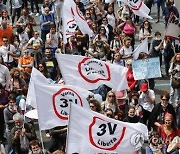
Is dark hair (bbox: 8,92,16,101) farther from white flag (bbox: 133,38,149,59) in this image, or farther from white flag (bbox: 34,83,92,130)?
white flag (bbox: 133,38,149,59)

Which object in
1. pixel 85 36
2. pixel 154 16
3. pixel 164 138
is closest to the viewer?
pixel 164 138

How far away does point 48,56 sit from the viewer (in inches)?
725

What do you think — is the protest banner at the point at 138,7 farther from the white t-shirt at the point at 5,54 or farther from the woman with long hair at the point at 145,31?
the white t-shirt at the point at 5,54

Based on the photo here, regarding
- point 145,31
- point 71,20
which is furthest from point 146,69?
point 145,31

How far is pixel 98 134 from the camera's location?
11.6 m

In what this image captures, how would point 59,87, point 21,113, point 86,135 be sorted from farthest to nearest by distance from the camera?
point 21,113, point 59,87, point 86,135

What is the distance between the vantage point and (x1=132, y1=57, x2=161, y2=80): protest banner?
1650 cm

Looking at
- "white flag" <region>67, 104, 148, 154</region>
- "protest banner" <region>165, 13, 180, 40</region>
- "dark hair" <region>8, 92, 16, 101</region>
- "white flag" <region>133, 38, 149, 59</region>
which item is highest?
"protest banner" <region>165, 13, 180, 40</region>

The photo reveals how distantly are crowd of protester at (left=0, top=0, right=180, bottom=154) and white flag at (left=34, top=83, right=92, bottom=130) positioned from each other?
0.62 metres

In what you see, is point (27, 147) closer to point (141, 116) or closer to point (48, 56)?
point (141, 116)

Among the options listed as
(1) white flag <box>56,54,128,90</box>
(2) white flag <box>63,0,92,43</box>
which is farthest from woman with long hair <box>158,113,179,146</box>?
(2) white flag <box>63,0,92,43</box>

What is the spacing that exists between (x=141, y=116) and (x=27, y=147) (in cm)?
278

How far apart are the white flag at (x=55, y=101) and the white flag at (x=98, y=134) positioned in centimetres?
172

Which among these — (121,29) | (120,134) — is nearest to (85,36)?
(121,29)
